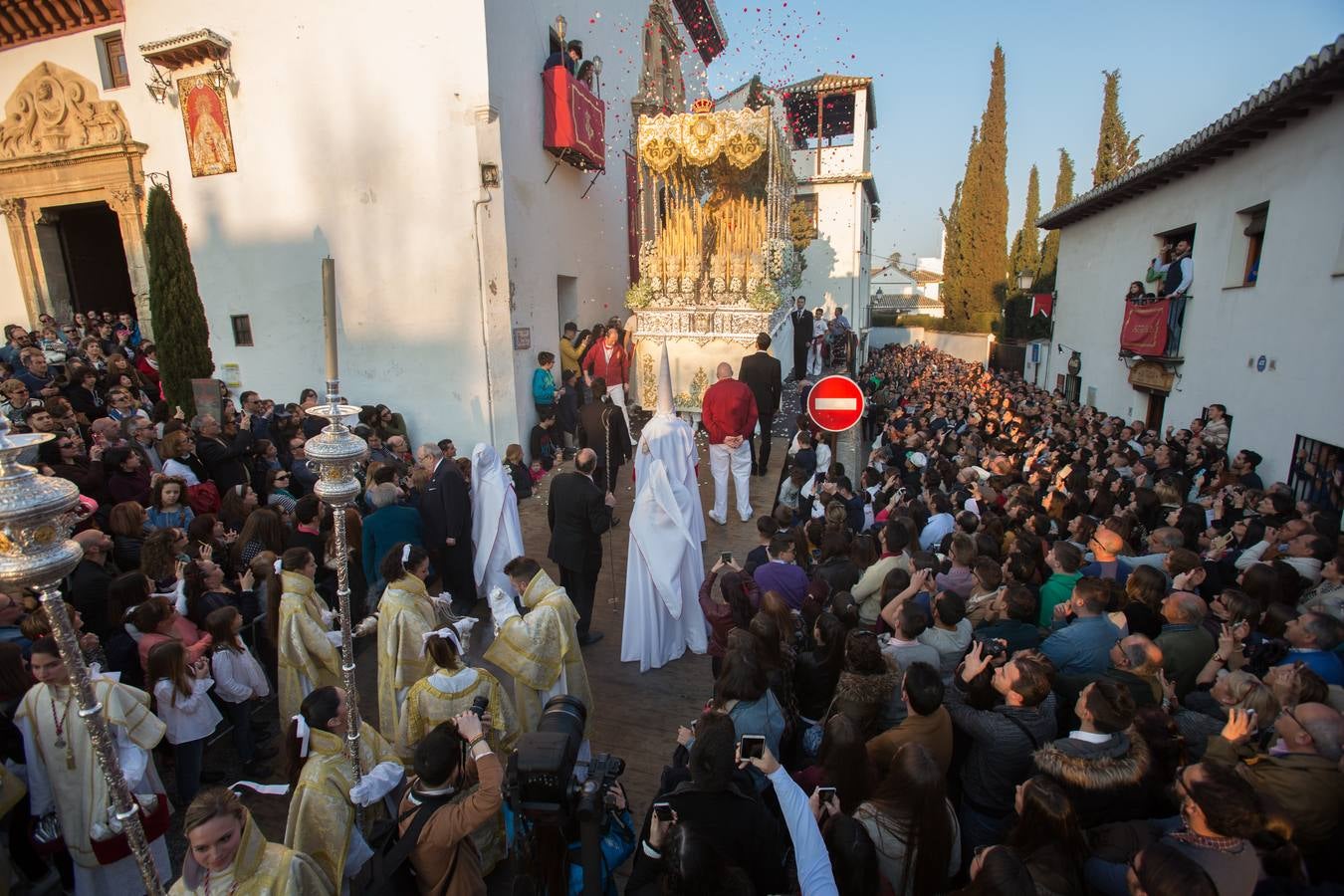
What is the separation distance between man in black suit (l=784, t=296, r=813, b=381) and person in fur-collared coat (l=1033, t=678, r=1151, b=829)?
39.9ft

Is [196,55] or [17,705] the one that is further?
[196,55]

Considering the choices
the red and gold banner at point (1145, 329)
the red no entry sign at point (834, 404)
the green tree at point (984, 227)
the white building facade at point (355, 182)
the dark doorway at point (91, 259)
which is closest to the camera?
the red no entry sign at point (834, 404)

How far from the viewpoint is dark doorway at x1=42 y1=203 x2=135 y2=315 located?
1371cm

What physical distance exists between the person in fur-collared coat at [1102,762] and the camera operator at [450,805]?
7.09 feet

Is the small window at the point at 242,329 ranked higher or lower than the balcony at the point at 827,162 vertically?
lower

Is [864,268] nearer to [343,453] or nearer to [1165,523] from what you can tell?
[1165,523]

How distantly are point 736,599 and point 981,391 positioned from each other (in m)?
13.4

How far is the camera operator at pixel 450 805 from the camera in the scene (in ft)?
8.73

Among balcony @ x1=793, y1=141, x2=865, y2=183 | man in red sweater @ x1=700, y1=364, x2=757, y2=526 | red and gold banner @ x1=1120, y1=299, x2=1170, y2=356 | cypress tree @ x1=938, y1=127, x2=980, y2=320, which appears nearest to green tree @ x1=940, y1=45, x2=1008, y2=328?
cypress tree @ x1=938, y1=127, x2=980, y2=320

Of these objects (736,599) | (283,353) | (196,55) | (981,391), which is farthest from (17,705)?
(981,391)

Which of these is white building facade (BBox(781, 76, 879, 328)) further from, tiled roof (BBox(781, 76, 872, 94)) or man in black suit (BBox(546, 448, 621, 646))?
man in black suit (BBox(546, 448, 621, 646))

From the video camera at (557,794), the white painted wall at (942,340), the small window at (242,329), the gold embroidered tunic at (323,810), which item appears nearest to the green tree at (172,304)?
the small window at (242,329)

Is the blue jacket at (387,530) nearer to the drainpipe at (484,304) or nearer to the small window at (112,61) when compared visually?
the drainpipe at (484,304)

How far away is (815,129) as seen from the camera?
27.3 metres
